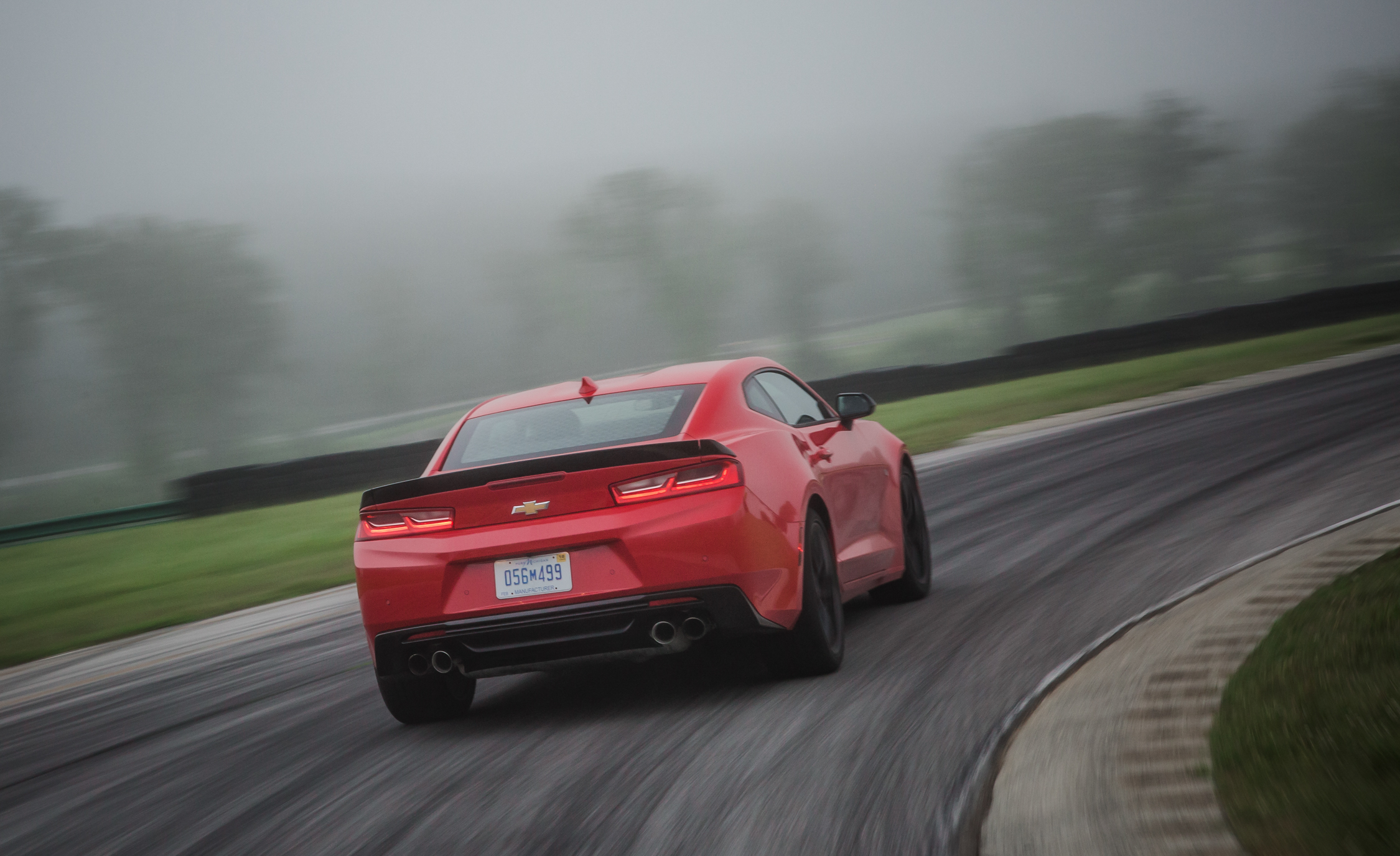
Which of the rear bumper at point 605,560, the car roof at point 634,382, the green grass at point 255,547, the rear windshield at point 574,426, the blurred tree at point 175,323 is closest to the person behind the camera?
the rear bumper at point 605,560

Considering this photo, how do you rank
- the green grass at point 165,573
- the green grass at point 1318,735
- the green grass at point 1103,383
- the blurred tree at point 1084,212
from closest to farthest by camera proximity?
the green grass at point 1318,735 < the green grass at point 165,573 < the green grass at point 1103,383 < the blurred tree at point 1084,212

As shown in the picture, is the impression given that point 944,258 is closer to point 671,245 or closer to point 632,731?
point 671,245

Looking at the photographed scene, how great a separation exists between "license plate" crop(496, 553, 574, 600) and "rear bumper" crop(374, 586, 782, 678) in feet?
0.25

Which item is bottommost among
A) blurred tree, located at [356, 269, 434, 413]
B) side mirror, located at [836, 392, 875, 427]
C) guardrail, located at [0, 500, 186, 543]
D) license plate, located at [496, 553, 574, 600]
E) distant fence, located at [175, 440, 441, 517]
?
blurred tree, located at [356, 269, 434, 413]

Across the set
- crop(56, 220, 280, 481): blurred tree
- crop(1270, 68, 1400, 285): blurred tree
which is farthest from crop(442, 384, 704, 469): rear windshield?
crop(1270, 68, 1400, 285): blurred tree

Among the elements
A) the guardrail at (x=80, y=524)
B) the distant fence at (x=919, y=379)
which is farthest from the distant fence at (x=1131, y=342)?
the guardrail at (x=80, y=524)

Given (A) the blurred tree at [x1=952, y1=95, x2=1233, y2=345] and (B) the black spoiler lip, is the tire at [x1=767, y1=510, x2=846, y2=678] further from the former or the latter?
(A) the blurred tree at [x1=952, y1=95, x2=1233, y2=345]

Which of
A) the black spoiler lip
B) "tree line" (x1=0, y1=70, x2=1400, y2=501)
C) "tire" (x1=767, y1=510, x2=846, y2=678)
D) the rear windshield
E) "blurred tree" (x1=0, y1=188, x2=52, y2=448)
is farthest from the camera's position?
"tree line" (x1=0, y1=70, x2=1400, y2=501)

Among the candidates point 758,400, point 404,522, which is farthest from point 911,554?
point 404,522

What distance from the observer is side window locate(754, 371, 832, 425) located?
6.62 metres

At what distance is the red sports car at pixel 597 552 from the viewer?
5.20 meters

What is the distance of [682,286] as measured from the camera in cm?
6384

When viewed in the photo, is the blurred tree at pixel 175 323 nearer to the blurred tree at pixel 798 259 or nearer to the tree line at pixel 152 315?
the tree line at pixel 152 315

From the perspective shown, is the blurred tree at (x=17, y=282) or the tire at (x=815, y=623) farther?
the blurred tree at (x=17, y=282)
